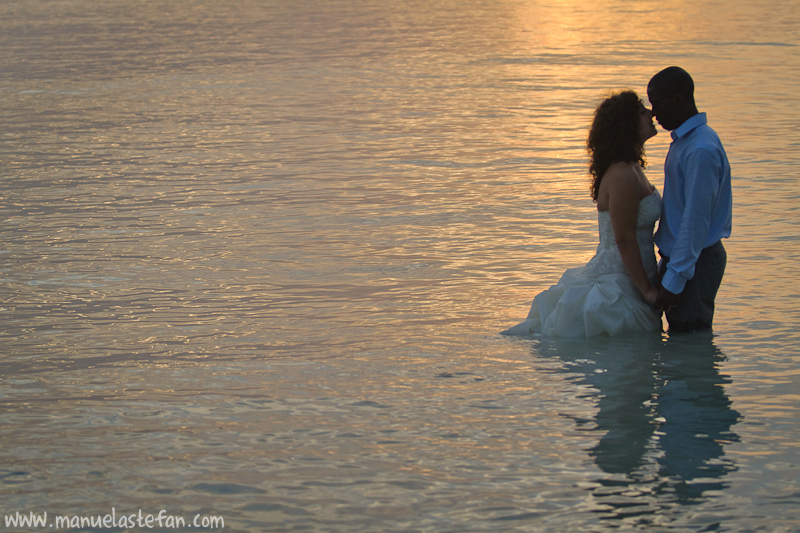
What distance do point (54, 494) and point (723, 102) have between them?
15.1m

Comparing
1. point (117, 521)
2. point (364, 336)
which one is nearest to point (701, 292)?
point (364, 336)

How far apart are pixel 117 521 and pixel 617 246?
337cm

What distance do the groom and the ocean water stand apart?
512 millimetres

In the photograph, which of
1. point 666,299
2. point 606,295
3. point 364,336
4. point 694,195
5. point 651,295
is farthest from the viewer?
point 364,336

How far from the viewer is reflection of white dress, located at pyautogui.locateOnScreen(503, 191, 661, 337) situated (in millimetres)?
6090

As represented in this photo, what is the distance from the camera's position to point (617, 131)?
589cm

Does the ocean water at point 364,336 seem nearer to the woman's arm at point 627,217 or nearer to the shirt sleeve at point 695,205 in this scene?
the woman's arm at point 627,217

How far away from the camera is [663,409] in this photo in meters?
5.34

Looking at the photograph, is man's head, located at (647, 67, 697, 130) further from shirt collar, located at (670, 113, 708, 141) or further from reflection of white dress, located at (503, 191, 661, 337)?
reflection of white dress, located at (503, 191, 661, 337)

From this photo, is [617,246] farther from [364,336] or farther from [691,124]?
[364,336]

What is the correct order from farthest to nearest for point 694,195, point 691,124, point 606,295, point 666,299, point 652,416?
point 606,295, point 666,299, point 691,124, point 694,195, point 652,416

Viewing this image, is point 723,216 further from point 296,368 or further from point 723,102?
point 723,102

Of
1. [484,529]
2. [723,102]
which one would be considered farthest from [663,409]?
[723,102]

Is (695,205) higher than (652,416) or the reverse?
higher
